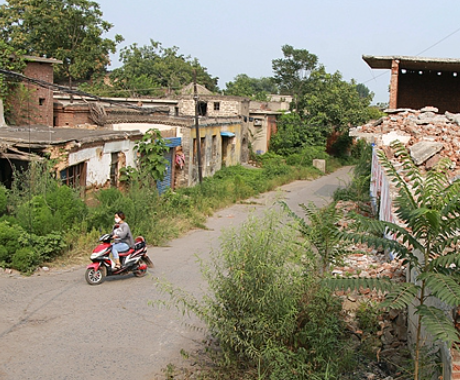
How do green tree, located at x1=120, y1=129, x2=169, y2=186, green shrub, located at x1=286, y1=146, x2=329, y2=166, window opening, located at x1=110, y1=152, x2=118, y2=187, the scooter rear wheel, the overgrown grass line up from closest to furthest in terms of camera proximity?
the scooter rear wheel → the overgrown grass → window opening, located at x1=110, y1=152, x2=118, y2=187 → green tree, located at x1=120, y1=129, x2=169, y2=186 → green shrub, located at x1=286, y1=146, x2=329, y2=166

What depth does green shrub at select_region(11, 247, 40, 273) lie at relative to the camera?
10.9 m

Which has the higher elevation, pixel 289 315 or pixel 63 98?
pixel 63 98

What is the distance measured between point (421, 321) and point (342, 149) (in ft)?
122

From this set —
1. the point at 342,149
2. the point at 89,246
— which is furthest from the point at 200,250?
the point at 342,149

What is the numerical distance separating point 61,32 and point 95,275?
116 ft

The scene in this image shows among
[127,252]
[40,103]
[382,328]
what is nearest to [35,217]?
[127,252]

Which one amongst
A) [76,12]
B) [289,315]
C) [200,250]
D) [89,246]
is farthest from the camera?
[76,12]

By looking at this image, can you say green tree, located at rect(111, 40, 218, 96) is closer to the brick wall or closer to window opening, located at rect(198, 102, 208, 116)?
window opening, located at rect(198, 102, 208, 116)

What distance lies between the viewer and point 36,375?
6672 mm

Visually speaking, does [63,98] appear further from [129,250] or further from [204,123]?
[129,250]

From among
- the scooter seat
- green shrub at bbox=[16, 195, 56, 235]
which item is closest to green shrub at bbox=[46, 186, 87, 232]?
green shrub at bbox=[16, 195, 56, 235]

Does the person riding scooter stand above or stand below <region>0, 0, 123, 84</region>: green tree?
below

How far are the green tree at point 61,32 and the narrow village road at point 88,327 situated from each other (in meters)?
33.8

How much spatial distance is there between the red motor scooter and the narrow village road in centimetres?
20
